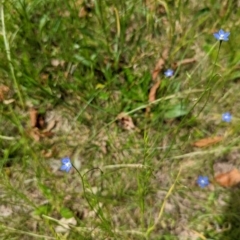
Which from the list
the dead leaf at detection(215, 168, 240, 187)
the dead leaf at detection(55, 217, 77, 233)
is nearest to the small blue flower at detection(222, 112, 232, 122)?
the dead leaf at detection(215, 168, 240, 187)

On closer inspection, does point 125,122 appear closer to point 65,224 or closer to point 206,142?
point 206,142

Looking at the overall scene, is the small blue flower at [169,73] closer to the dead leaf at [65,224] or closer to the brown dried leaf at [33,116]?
the brown dried leaf at [33,116]

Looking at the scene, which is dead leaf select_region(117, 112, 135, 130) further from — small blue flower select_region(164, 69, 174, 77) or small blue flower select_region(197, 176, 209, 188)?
small blue flower select_region(197, 176, 209, 188)

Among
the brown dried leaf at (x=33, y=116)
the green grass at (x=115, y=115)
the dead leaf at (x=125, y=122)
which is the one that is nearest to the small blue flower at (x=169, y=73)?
the green grass at (x=115, y=115)

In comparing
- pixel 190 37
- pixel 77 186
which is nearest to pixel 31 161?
pixel 77 186

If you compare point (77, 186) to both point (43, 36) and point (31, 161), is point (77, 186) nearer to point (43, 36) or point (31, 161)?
point (31, 161)

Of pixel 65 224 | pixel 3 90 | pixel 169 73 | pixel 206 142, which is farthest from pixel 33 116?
pixel 206 142

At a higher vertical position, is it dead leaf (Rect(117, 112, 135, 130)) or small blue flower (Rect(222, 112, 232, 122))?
small blue flower (Rect(222, 112, 232, 122))
